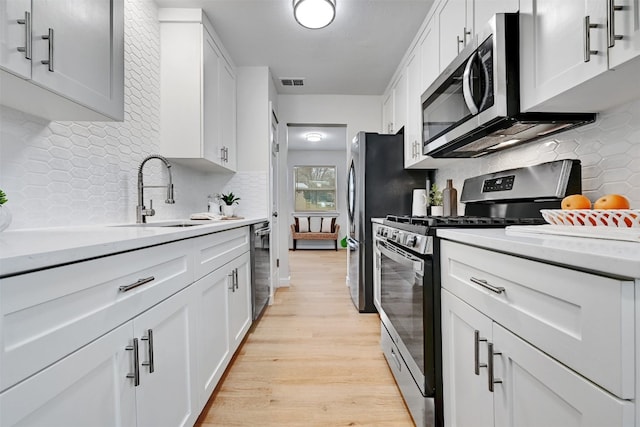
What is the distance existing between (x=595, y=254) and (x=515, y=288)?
27 cm

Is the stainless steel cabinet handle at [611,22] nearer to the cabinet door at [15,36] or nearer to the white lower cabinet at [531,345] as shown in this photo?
the white lower cabinet at [531,345]

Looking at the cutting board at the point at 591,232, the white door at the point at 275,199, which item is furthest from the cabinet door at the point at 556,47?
the white door at the point at 275,199

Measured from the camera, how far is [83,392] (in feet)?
2.29

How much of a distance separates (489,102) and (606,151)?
464mm

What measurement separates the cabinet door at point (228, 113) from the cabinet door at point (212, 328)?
5.01 feet

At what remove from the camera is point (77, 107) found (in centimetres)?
117

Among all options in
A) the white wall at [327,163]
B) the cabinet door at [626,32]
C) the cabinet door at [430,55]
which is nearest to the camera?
the cabinet door at [626,32]

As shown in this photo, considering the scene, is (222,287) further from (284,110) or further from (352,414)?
(284,110)

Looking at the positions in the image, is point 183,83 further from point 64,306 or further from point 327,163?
point 327,163

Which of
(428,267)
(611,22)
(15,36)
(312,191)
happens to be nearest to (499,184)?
(428,267)

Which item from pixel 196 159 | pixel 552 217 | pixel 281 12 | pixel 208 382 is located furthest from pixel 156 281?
pixel 281 12

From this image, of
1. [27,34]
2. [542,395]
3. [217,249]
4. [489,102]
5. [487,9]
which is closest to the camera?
[542,395]

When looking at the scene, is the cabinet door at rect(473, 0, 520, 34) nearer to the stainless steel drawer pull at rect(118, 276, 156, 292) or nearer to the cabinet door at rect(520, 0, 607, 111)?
the cabinet door at rect(520, 0, 607, 111)

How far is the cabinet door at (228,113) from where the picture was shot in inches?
113
